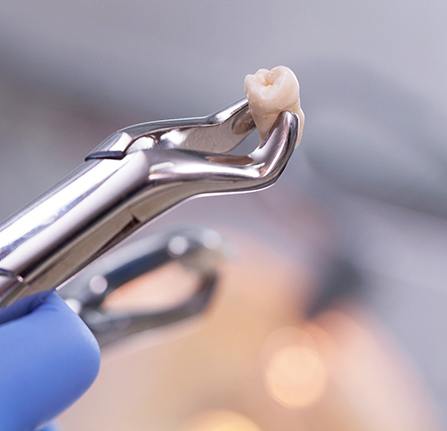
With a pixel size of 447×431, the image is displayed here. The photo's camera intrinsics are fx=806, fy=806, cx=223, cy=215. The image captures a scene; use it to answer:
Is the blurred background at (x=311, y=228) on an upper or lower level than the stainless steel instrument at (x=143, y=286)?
lower

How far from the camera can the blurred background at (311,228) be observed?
92 cm

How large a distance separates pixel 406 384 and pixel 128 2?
67 centimetres

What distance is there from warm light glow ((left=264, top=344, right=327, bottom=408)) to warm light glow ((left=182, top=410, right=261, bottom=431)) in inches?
1.8

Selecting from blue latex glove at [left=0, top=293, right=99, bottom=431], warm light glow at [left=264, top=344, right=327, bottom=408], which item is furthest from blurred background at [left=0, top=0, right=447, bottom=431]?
blue latex glove at [left=0, top=293, right=99, bottom=431]

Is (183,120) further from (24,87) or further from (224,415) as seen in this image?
(24,87)

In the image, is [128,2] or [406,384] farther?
[128,2]

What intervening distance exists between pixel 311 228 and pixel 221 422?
25 cm

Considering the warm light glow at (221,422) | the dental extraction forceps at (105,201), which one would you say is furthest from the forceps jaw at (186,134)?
the warm light glow at (221,422)

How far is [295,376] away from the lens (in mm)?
926

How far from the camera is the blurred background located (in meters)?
0.92

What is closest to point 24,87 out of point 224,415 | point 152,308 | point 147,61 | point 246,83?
point 147,61

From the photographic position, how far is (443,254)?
3.07 ft

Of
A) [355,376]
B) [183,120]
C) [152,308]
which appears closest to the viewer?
[183,120]

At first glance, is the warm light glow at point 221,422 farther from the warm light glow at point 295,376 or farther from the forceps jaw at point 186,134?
the forceps jaw at point 186,134
